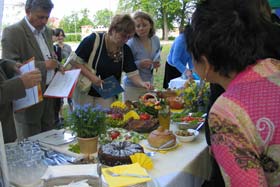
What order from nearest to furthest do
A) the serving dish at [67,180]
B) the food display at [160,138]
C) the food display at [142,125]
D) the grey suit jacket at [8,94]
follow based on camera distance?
1. the serving dish at [67,180]
2. the food display at [160,138]
3. the grey suit jacket at [8,94]
4. the food display at [142,125]

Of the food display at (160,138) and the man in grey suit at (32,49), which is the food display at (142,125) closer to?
the food display at (160,138)

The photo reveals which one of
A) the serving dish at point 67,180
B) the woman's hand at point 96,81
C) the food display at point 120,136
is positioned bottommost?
the food display at point 120,136

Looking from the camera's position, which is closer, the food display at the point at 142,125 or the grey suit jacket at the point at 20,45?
the food display at the point at 142,125

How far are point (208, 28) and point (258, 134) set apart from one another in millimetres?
307

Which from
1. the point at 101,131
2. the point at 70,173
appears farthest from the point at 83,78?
the point at 70,173

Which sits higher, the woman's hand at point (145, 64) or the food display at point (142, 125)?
the woman's hand at point (145, 64)

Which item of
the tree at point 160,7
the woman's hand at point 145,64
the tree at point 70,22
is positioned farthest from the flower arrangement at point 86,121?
the tree at point 160,7

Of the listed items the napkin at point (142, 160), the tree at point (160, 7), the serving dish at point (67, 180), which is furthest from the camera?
the tree at point (160, 7)

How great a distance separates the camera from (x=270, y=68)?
816 millimetres

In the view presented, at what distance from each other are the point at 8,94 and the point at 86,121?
49 cm

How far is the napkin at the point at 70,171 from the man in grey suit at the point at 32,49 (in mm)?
1188

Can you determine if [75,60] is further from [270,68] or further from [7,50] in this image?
[270,68]

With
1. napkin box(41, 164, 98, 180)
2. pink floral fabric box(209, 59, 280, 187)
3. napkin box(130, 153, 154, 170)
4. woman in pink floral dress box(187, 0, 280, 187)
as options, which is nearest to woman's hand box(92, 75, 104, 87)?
napkin box(130, 153, 154, 170)

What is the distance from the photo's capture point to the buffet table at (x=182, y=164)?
1.20 m
